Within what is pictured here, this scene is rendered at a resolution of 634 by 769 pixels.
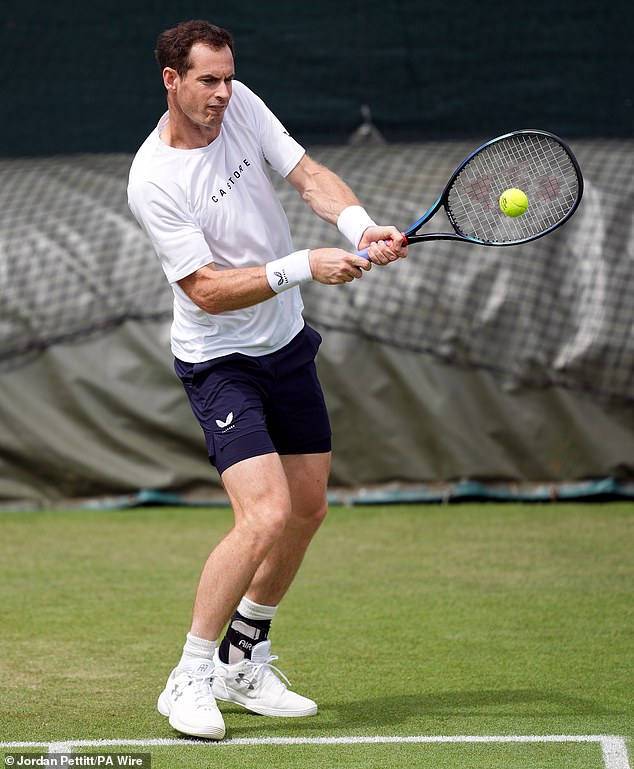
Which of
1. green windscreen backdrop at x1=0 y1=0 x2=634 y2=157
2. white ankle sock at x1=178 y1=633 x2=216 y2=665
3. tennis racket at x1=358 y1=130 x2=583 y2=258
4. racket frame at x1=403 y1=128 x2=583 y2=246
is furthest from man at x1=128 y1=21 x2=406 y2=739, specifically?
green windscreen backdrop at x1=0 y1=0 x2=634 y2=157

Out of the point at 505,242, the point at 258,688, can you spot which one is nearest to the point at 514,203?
the point at 505,242

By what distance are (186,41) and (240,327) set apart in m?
0.89

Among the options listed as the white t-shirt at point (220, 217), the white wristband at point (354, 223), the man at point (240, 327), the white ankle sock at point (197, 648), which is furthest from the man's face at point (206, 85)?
the white ankle sock at point (197, 648)

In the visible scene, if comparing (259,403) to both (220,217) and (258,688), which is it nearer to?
(220,217)

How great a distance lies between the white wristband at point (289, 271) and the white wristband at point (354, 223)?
261 mm

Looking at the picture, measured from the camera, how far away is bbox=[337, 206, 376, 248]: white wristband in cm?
404

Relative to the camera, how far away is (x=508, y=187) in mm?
4445

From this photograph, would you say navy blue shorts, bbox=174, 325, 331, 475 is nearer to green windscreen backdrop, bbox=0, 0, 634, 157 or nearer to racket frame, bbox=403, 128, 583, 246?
racket frame, bbox=403, 128, 583, 246

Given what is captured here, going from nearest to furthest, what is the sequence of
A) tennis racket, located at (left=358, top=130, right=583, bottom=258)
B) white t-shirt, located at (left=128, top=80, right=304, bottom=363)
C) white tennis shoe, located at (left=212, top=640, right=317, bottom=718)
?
white t-shirt, located at (left=128, top=80, right=304, bottom=363)
white tennis shoe, located at (left=212, top=640, right=317, bottom=718)
tennis racket, located at (left=358, top=130, right=583, bottom=258)

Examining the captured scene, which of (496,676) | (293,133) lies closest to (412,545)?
(496,676)

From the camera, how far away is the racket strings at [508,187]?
4410mm

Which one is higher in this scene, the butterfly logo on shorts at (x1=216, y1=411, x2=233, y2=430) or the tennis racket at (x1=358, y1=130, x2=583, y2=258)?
the tennis racket at (x1=358, y1=130, x2=583, y2=258)

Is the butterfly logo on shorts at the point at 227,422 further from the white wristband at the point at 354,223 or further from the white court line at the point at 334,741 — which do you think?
the white court line at the point at 334,741

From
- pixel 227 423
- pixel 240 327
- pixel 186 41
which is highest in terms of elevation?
pixel 186 41
